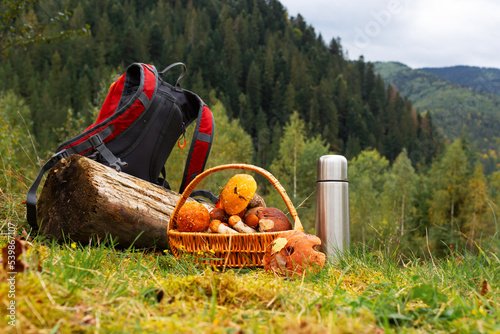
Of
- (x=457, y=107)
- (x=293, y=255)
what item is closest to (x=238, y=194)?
(x=293, y=255)

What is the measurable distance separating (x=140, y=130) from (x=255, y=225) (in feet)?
4.78

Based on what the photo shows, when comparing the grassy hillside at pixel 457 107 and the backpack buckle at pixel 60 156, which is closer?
the backpack buckle at pixel 60 156

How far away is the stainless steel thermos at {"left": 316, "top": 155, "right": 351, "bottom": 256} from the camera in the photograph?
2.88 meters

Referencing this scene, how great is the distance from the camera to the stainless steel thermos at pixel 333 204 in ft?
9.46

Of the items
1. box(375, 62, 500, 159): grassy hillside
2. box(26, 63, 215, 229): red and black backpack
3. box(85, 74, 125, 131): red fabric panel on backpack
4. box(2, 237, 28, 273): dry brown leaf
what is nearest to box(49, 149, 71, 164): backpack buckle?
box(26, 63, 215, 229): red and black backpack

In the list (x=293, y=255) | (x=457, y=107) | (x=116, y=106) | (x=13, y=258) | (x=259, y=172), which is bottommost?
(x=293, y=255)

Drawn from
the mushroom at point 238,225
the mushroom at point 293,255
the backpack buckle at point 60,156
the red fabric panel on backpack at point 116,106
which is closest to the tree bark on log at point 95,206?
the backpack buckle at point 60,156

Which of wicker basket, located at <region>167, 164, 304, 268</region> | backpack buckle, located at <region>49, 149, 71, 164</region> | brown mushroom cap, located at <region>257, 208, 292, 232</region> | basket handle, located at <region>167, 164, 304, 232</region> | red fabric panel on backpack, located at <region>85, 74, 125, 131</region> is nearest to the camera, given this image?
wicker basket, located at <region>167, 164, 304, 268</region>

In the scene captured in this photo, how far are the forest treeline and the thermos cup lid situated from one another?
19381mm

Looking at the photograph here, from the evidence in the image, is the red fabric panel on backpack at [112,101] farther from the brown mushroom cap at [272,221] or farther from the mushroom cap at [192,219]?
the brown mushroom cap at [272,221]

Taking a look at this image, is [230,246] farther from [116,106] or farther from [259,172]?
[116,106]

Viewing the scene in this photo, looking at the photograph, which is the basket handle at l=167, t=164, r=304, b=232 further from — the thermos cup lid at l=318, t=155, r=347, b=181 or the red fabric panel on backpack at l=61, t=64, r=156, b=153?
the red fabric panel on backpack at l=61, t=64, r=156, b=153

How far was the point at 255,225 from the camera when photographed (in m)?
2.67

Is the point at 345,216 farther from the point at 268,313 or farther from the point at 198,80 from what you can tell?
the point at 198,80
